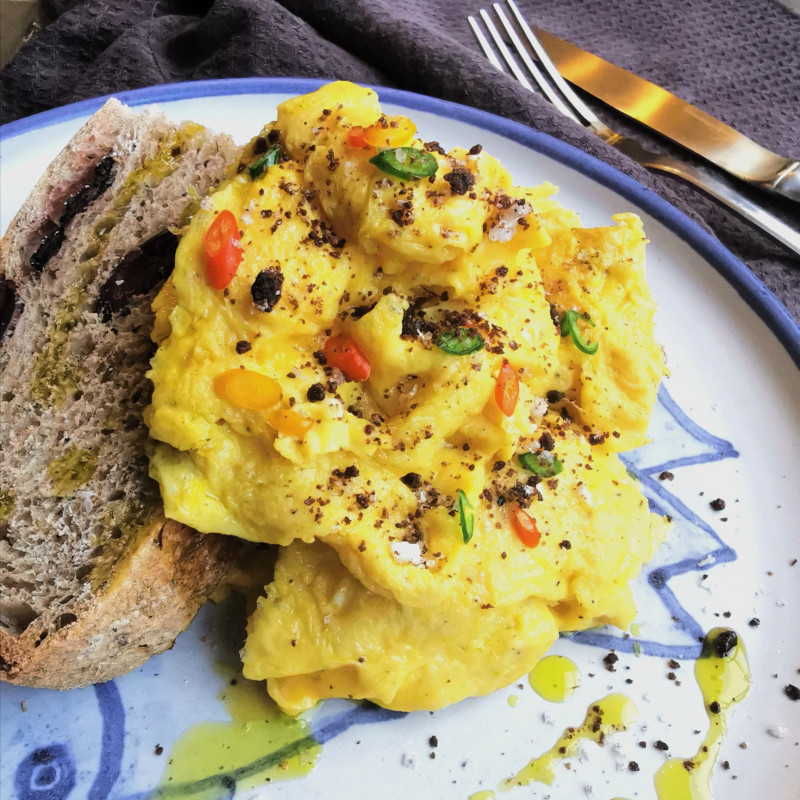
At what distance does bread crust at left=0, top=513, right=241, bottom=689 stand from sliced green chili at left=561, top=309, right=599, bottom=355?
4.60 ft

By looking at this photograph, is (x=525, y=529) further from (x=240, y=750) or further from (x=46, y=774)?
(x=46, y=774)

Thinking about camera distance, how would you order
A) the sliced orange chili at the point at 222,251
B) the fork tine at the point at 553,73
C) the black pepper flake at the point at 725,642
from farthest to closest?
1. the fork tine at the point at 553,73
2. the black pepper flake at the point at 725,642
3. the sliced orange chili at the point at 222,251

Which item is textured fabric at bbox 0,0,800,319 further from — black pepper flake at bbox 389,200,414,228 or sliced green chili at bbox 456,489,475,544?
sliced green chili at bbox 456,489,475,544

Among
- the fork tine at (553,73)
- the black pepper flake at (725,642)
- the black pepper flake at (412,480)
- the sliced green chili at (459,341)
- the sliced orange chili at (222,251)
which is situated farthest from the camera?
the fork tine at (553,73)

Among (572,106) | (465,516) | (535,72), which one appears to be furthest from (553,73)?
→ (465,516)

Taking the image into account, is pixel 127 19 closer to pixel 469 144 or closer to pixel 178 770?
pixel 469 144

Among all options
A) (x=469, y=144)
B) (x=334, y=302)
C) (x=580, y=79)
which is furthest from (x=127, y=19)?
(x=334, y=302)

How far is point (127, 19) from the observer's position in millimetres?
4285

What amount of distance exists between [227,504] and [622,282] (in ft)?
5.22

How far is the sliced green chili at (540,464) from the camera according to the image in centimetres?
258

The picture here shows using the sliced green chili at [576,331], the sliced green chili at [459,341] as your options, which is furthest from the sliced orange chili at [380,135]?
the sliced green chili at [576,331]

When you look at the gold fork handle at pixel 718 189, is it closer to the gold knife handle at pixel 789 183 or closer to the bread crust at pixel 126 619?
the gold knife handle at pixel 789 183

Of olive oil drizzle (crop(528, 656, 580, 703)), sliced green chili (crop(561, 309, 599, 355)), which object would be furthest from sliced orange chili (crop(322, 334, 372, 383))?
olive oil drizzle (crop(528, 656, 580, 703))

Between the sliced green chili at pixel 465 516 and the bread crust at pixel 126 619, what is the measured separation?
0.91 meters
